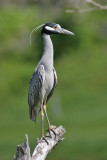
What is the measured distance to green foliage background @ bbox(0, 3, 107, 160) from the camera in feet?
63.1

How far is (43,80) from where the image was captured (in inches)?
400

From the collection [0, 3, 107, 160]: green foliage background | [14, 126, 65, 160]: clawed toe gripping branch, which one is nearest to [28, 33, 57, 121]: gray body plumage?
[14, 126, 65, 160]: clawed toe gripping branch

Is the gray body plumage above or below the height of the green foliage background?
below

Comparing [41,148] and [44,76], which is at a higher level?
[44,76]

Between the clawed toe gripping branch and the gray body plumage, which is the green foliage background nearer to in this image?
the gray body plumage

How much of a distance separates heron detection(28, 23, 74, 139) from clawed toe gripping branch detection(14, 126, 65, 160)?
20cm

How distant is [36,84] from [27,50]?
21.7m

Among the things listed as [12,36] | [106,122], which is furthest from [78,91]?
[12,36]

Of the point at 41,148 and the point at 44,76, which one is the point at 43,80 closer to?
the point at 44,76

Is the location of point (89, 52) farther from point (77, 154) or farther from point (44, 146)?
point (44, 146)

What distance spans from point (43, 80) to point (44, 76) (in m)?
0.07

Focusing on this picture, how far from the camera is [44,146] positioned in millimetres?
8844

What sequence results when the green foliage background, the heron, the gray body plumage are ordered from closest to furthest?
the heron, the gray body plumage, the green foliage background

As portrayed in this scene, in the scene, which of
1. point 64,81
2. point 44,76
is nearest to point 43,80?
point 44,76
